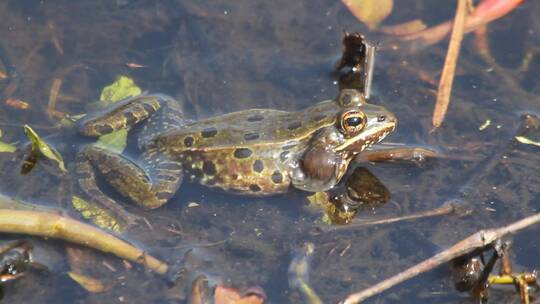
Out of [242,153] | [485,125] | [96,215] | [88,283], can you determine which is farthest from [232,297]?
[485,125]

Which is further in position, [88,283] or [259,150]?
[259,150]

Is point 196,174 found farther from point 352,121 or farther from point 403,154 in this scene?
point 403,154

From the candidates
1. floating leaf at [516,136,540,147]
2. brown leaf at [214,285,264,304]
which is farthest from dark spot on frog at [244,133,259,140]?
floating leaf at [516,136,540,147]

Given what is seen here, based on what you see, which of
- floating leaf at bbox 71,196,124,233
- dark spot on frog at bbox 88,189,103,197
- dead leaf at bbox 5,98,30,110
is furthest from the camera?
dead leaf at bbox 5,98,30,110

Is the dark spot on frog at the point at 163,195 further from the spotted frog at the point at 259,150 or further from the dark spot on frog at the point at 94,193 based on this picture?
the dark spot on frog at the point at 94,193

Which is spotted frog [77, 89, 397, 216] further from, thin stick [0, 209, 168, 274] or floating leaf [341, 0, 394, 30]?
floating leaf [341, 0, 394, 30]

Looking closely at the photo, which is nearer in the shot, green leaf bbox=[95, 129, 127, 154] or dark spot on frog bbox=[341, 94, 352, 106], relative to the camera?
dark spot on frog bbox=[341, 94, 352, 106]
